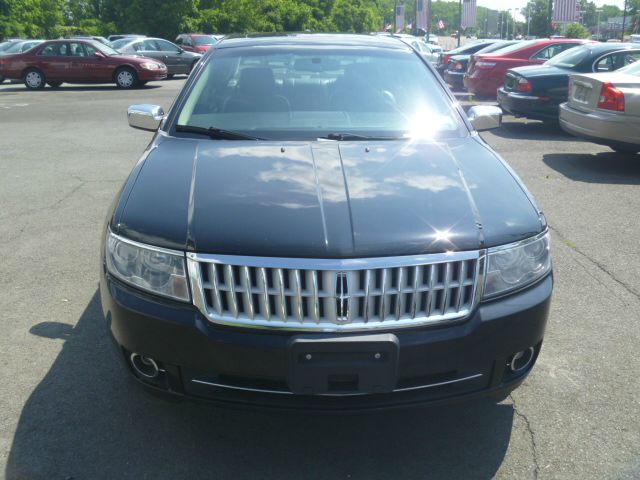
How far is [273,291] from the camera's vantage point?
2.64m

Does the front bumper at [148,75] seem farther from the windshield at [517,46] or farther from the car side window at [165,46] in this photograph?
the windshield at [517,46]

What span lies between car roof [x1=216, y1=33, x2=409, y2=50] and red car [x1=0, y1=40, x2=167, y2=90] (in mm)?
17959

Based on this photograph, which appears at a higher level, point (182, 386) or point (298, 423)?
point (182, 386)

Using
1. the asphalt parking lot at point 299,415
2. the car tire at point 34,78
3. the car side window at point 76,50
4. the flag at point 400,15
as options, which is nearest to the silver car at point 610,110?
the asphalt parking lot at point 299,415

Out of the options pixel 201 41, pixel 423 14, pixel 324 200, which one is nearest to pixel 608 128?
pixel 324 200

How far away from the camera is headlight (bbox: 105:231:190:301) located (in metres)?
2.75

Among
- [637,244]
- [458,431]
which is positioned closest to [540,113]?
[637,244]

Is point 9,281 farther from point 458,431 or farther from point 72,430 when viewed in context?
point 458,431

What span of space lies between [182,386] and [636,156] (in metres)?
8.96

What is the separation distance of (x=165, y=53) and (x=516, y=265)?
25.0m

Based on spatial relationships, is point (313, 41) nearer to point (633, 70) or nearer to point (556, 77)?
point (633, 70)

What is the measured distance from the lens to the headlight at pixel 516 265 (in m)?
2.81

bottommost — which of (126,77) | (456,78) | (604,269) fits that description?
(456,78)

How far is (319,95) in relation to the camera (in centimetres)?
429
